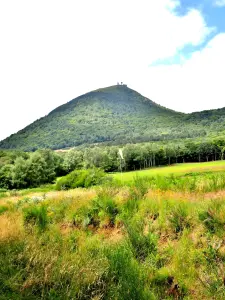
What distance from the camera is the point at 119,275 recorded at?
15.8 feet

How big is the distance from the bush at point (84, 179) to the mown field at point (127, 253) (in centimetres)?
1688

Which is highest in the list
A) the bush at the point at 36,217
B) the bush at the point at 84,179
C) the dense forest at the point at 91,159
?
the bush at the point at 36,217

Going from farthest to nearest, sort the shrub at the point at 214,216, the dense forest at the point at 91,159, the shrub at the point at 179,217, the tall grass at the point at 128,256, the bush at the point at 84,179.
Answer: the dense forest at the point at 91,159, the bush at the point at 84,179, the shrub at the point at 179,217, the shrub at the point at 214,216, the tall grass at the point at 128,256

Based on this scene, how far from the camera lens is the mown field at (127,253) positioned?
14.2ft

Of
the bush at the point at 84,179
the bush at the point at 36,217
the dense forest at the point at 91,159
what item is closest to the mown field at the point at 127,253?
the bush at the point at 36,217

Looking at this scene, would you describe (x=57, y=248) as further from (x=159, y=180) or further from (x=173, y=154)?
(x=173, y=154)

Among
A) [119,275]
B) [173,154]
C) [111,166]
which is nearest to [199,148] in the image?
[173,154]

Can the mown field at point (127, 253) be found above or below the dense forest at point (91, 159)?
above

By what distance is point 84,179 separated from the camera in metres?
29.8

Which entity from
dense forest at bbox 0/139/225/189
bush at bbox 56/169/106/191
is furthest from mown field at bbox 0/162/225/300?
dense forest at bbox 0/139/225/189

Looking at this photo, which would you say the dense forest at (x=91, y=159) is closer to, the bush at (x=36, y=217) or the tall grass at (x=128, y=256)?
the bush at (x=36, y=217)

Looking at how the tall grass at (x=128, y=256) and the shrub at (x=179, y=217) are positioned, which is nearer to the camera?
the tall grass at (x=128, y=256)

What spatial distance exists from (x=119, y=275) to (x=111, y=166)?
92506 mm

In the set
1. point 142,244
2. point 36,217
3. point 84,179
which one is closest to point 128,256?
point 142,244
